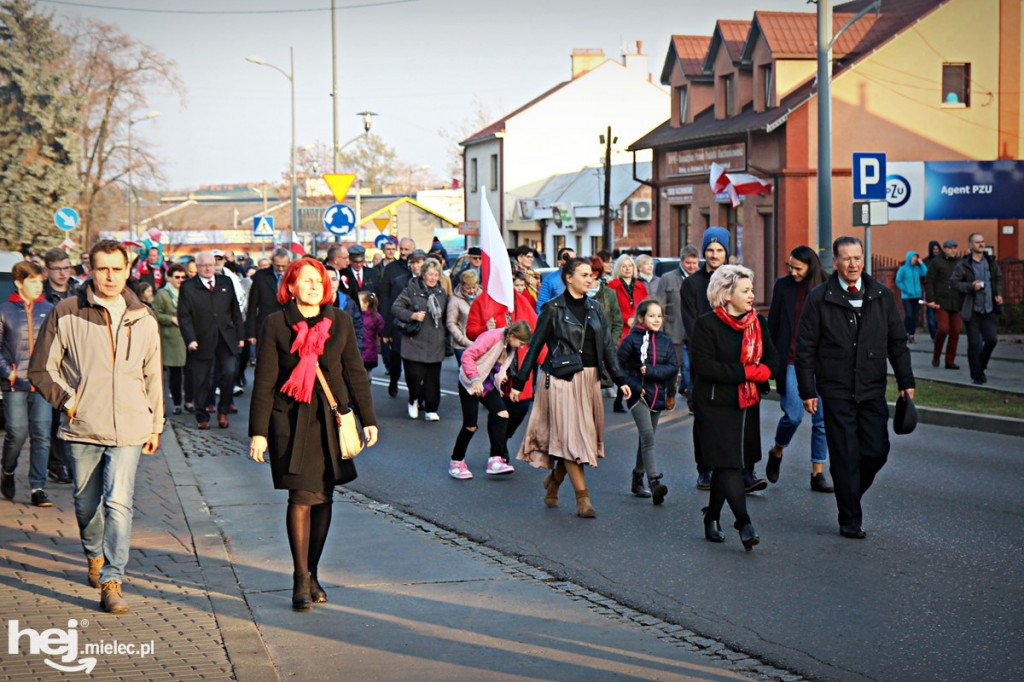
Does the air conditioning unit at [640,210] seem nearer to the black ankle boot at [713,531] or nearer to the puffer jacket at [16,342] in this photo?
the puffer jacket at [16,342]

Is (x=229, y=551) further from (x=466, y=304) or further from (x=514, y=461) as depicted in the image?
(x=466, y=304)

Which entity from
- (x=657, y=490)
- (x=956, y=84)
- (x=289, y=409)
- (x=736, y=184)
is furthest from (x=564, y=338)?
(x=956, y=84)

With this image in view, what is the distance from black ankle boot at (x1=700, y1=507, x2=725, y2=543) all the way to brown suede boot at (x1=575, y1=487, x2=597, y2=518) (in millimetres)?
993

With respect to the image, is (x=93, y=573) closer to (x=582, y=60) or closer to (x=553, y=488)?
(x=553, y=488)

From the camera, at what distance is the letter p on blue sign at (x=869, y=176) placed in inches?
680

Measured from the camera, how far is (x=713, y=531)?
835 centimetres

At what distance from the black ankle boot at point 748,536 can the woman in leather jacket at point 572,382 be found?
1439 mm

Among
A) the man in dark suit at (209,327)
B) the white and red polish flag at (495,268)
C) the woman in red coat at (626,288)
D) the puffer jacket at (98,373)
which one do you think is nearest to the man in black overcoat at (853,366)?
the white and red polish flag at (495,268)

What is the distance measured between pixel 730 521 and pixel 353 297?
8206 millimetres

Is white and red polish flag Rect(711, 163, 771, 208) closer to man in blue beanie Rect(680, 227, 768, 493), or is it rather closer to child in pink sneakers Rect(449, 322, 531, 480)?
man in blue beanie Rect(680, 227, 768, 493)

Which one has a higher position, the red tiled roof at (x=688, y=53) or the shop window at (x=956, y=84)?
the red tiled roof at (x=688, y=53)

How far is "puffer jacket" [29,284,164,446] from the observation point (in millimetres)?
6832

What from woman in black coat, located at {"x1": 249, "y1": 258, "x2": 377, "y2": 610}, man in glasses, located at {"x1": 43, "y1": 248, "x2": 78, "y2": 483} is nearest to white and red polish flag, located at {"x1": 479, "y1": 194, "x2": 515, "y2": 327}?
man in glasses, located at {"x1": 43, "y1": 248, "x2": 78, "y2": 483}

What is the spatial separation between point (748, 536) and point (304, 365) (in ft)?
9.65
